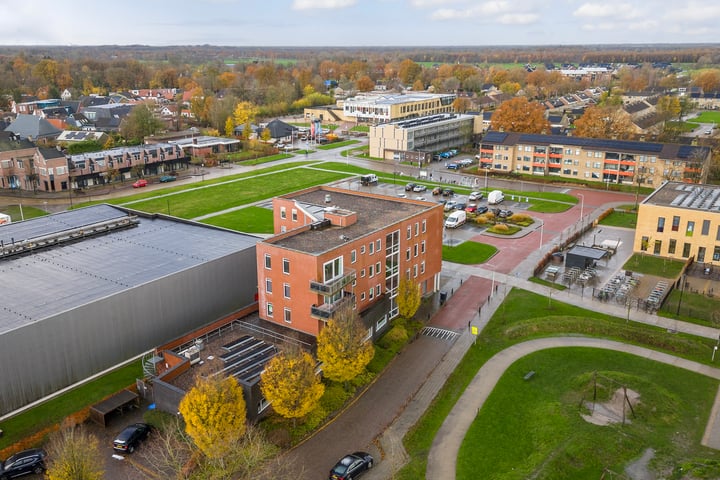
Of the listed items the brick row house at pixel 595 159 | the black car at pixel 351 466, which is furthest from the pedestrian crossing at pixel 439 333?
the brick row house at pixel 595 159

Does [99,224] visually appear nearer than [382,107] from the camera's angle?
Yes

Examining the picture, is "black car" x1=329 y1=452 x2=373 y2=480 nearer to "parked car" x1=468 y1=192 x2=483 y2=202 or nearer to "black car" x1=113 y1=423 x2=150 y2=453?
"black car" x1=113 y1=423 x2=150 y2=453

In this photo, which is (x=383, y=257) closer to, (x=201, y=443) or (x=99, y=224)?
(x=201, y=443)

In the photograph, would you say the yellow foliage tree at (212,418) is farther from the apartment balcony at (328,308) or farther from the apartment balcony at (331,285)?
the apartment balcony at (331,285)

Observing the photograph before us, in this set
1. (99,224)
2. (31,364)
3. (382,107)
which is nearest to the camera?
(31,364)

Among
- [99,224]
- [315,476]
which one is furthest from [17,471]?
[99,224]

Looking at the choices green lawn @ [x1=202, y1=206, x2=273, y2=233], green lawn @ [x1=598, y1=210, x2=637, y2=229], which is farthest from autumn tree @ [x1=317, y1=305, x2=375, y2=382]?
green lawn @ [x1=598, y1=210, x2=637, y2=229]
